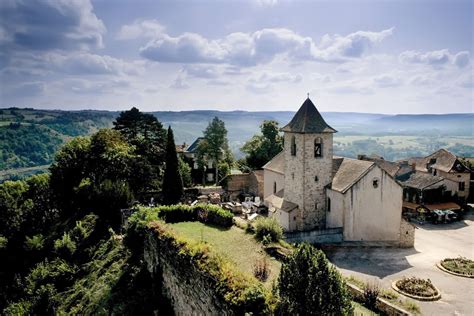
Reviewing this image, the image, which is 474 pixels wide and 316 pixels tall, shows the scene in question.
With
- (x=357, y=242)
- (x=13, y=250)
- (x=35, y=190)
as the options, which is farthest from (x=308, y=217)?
(x=35, y=190)

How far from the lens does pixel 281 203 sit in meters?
28.0

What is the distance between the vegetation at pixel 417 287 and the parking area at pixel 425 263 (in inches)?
20.0

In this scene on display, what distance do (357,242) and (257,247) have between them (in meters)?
11.5

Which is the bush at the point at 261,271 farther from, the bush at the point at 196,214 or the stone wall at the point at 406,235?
the stone wall at the point at 406,235

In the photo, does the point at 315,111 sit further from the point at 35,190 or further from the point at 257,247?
the point at 35,190

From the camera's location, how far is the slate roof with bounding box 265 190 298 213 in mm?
26431

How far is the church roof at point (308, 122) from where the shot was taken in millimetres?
26328

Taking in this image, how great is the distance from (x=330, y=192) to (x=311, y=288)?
62.0 feet

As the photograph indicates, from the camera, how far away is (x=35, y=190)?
35375 mm

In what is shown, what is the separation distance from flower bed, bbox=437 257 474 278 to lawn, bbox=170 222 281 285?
1264 cm

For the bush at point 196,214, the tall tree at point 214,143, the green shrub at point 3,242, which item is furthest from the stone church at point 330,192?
the green shrub at point 3,242

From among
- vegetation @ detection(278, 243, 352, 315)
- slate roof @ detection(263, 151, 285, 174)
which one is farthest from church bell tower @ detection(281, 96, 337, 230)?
vegetation @ detection(278, 243, 352, 315)

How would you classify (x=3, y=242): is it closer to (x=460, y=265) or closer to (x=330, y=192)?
(x=330, y=192)

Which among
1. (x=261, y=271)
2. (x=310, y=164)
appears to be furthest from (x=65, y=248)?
(x=310, y=164)
